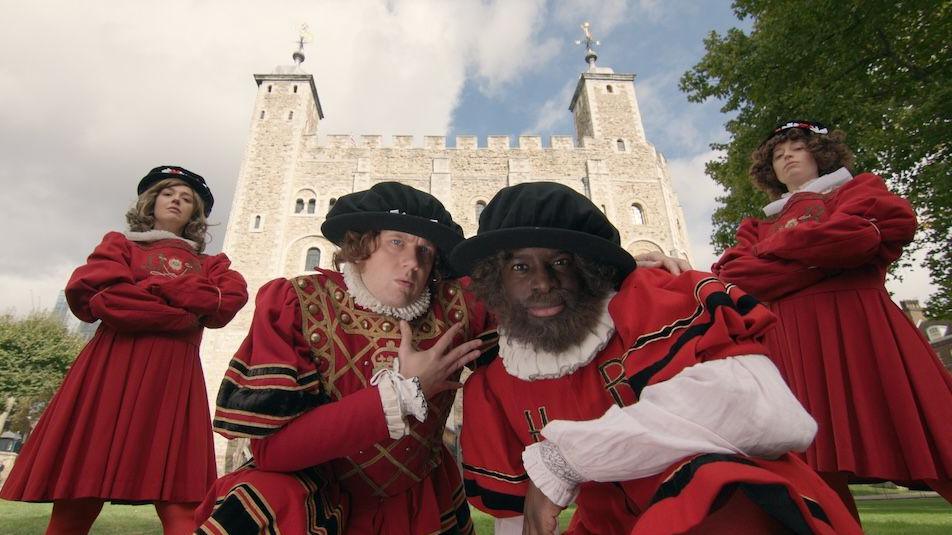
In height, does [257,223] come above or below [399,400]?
above

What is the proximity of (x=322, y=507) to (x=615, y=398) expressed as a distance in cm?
111

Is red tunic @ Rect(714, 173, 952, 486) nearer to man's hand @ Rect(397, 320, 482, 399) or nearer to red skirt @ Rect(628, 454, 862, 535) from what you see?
red skirt @ Rect(628, 454, 862, 535)

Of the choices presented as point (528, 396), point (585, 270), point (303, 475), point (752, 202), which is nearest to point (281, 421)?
point (303, 475)

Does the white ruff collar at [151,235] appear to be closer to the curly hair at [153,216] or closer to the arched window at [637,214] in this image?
the curly hair at [153,216]

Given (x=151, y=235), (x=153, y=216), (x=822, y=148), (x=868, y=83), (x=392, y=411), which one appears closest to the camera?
(x=392, y=411)

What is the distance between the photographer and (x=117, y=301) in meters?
2.46

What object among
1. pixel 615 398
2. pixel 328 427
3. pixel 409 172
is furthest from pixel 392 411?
pixel 409 172

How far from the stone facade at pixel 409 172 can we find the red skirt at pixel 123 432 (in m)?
18.0

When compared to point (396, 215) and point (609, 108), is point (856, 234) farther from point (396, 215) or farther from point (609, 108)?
point (609, 108)

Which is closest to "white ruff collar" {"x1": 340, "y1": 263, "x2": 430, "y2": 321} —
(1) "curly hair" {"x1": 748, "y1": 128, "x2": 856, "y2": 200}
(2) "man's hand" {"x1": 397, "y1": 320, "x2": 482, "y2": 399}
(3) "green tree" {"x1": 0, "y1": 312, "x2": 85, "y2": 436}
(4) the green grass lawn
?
(2) "man's hand" {"x1": 397, "y1": 320, "x2": 482, "y2": 399}

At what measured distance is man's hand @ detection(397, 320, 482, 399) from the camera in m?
1.68

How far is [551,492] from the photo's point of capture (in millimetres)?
1382

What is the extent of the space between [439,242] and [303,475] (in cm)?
106

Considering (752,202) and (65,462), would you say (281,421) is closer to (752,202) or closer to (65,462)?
(65,462)
